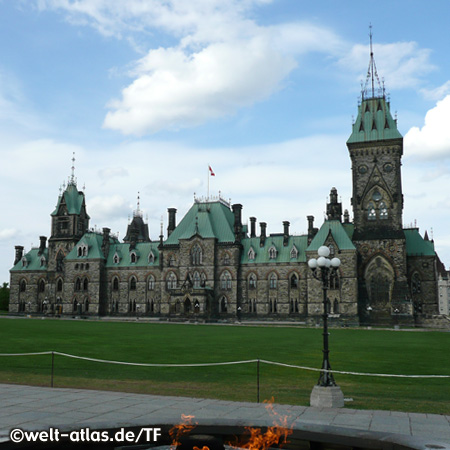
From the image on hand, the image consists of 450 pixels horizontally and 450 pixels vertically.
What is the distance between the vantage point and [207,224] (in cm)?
7712

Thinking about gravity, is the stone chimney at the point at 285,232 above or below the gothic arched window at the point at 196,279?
above

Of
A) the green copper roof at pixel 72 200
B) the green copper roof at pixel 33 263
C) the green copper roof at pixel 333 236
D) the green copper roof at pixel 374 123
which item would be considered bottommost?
the green copper roof at pixel 33 263

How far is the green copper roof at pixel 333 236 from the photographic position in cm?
6781

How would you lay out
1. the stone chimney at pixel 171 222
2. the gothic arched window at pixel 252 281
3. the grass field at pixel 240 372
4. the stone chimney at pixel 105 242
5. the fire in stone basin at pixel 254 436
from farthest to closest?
the stone chimney at pixel 105 242, the stone chimney at pixel 171 222, the gothic arched window at pixel 252 281, the grass field at pixel 240 372, the fire in stone basin at pixel 254 436

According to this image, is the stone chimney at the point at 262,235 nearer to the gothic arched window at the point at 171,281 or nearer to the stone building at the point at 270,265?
the stone building at the point at 270,265

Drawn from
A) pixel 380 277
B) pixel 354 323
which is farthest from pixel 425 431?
pixel 380 277

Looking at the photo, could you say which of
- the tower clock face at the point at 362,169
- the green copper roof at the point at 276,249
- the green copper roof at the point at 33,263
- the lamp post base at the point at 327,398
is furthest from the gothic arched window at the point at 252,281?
the lamp post base at the point at 327,398

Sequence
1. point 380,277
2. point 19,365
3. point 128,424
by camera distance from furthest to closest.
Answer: point 380,277
point 19,365
point 128,424

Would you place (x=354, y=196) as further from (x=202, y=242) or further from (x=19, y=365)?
(x=19, y=365)

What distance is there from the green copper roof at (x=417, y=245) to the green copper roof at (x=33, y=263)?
6065 cm

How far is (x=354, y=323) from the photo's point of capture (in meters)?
62.9

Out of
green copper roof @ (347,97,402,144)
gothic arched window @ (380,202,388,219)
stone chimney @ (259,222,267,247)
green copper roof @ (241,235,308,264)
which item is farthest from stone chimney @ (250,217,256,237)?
gothic arched window @ (380,202,388,219)

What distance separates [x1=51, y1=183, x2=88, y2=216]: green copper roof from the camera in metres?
88.7

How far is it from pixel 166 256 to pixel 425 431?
6929 cm
